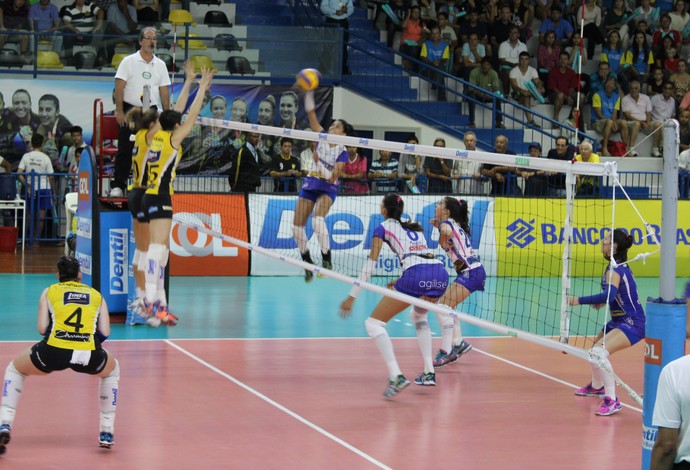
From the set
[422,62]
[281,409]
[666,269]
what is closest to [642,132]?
[422,62]

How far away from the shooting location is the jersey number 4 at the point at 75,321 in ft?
27.7

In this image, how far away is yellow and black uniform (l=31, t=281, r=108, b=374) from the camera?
8430 mm

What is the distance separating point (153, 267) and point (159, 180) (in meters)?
1.03

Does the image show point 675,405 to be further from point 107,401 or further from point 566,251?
point 566,251

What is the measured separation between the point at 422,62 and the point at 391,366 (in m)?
15.6

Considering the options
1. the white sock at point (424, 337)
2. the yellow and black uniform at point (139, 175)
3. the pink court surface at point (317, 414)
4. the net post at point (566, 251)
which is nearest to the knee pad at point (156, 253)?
the yellow and black uniform at point (139, 175)

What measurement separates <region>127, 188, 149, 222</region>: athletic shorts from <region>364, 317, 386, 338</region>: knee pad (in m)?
3.52

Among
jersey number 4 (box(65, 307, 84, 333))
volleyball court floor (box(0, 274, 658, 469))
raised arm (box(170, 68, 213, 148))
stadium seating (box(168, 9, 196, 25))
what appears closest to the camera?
jersey number 4 (box(65, 307, 84, 333))

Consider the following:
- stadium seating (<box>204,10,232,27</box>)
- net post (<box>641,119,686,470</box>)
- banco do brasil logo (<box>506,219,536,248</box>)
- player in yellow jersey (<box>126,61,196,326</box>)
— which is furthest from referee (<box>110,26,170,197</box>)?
stadium seating (<box>204,10,232,27</box>)

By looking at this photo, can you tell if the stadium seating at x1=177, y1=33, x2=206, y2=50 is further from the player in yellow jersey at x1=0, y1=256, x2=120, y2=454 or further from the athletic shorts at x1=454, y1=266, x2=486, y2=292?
the player in yellow jersey at x1=0, y1=256, x2=120, y2=454

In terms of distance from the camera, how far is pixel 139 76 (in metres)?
13.9

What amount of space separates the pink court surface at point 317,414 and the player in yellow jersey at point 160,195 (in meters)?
0.65

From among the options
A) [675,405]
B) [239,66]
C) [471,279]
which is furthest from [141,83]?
[675,405]

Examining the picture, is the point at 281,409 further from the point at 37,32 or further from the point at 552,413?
the point at 37,32
